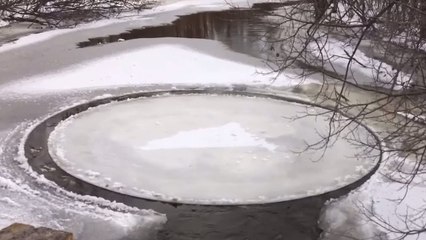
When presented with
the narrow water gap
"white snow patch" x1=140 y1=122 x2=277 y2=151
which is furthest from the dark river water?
the narrow water gap

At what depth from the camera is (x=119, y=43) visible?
13.4m

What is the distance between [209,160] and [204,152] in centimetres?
23

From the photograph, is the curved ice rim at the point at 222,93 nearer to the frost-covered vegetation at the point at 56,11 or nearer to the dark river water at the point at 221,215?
the dark river water at the point at 221,215

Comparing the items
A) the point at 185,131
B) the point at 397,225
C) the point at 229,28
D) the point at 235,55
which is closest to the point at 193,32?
the point at 229,28

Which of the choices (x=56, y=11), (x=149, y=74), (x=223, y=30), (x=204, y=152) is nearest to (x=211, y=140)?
(x=204, y=152)

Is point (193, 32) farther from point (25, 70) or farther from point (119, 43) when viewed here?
point (25, 70)

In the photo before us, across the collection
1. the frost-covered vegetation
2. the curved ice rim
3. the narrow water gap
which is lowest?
the narrow water gap

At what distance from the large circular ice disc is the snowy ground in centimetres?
45

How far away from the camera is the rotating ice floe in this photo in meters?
5.34

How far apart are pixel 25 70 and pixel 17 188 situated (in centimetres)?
547

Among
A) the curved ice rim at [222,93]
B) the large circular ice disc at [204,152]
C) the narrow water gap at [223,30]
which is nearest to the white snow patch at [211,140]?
the large circular ice disc at [204,152]

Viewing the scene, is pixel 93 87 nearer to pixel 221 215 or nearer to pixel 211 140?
pixel 211 140

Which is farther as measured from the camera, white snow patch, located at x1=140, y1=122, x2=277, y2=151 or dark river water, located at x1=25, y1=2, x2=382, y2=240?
white snow patch, located at x1=140, y1=122, x2=277, y2=151

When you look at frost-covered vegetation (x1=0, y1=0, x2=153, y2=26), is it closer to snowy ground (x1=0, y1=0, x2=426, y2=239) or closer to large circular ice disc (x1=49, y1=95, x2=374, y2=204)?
snowy ground (x1=0, y1=0, x2=426, y2=239)
